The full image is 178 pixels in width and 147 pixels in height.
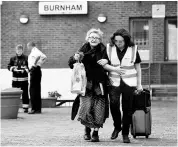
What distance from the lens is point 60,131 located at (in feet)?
39.3

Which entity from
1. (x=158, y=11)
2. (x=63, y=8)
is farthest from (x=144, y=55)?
(x=63, y=8)

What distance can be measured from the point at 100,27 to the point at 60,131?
41.1 feet

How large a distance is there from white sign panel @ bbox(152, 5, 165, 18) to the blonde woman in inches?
554

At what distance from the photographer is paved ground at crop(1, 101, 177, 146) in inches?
394

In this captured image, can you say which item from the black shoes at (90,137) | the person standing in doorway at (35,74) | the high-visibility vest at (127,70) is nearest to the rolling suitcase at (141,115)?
the high-visibility vest at (127,70)

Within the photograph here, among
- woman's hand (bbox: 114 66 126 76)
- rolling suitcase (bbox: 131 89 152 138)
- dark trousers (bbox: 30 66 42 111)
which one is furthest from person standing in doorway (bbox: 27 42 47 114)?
woman's hand (bbox: 114 66 126 76)

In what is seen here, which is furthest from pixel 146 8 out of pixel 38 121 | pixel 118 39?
pixel 118 39

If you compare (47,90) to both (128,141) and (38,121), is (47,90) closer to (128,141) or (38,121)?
(38,121)

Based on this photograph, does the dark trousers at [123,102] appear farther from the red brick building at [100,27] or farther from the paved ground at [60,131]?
the red brick building at [100,27]

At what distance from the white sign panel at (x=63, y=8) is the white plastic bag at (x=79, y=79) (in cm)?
1404

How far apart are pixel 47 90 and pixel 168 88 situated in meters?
4.32

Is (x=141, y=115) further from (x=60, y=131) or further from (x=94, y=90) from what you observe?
(x=60, y=131)

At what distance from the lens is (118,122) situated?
10.1 meters

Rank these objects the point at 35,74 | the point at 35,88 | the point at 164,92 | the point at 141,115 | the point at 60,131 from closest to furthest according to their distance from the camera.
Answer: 1. the point at 141,115
2. the point at 60,131
3. the point at 35,74
4. the point at 35,88
5. the point at 164,92
